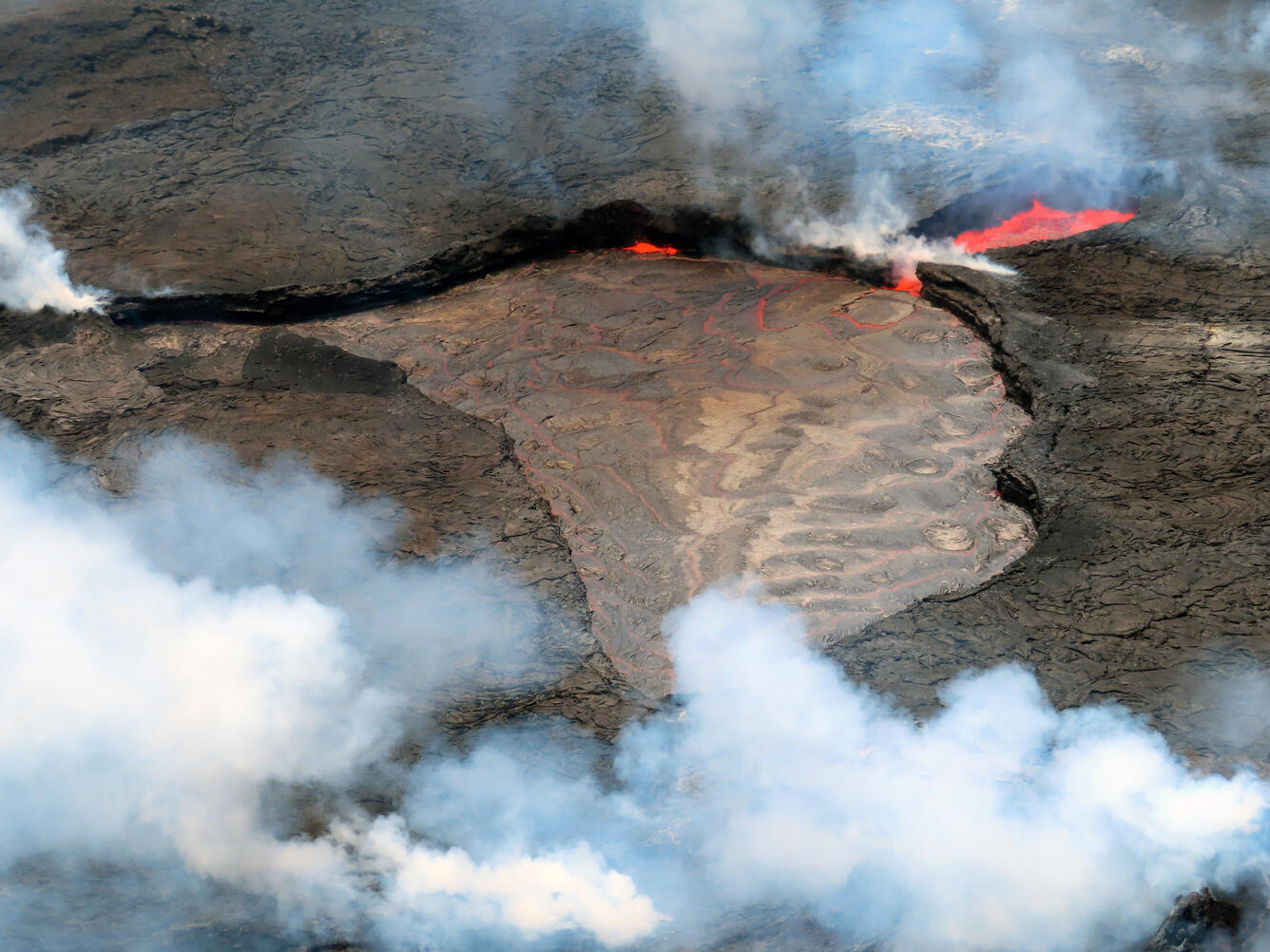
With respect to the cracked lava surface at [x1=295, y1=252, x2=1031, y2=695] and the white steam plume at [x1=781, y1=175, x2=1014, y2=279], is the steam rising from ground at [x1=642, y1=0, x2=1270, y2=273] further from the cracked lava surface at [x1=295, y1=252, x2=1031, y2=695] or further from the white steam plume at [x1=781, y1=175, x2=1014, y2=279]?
the cracked lava surface at [x1=295, y1=252, x2=1031, y2=695]

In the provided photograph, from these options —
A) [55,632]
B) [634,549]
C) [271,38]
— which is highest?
[271,38]

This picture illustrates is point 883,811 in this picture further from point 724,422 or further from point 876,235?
point 876,235

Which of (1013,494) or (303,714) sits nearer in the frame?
(303,714)

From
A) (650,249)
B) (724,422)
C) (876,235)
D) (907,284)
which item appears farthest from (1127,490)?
(650,249)

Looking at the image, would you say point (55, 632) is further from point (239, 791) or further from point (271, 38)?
point (271, 38)

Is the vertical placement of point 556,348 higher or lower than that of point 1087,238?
lower

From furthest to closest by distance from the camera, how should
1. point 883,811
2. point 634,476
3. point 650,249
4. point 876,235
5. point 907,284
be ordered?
point 650,249, point 876,235, point 907,284, point 634,476, point 883,811

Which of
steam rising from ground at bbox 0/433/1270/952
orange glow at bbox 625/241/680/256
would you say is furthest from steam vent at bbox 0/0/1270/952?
orange glow at bbox 625/241/680/256

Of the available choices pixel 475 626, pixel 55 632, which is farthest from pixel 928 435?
pixel 55 632
